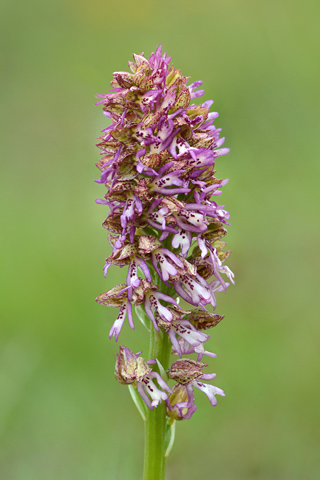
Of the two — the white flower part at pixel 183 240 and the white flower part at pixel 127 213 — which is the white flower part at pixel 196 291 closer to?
the white flower part at pixel 183 240

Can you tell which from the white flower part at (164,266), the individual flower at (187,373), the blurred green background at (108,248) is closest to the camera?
the white flower part at (164,266)

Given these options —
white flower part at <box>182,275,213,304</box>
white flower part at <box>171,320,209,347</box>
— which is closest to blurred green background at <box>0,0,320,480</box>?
white flower part at <box>171,320,209,347</box>

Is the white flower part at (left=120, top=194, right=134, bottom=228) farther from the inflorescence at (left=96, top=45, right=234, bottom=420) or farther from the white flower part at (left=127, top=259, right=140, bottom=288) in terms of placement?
the white flower part at (left=127, top=259, right=140, bottom=288)

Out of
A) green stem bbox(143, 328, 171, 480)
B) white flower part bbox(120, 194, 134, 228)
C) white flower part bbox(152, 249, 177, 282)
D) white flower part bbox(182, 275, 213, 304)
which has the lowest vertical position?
green stem bbox(143, 328, 171, 480)

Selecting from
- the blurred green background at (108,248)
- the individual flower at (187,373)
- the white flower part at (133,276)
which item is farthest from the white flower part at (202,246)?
the blurred green background at (108,248)
